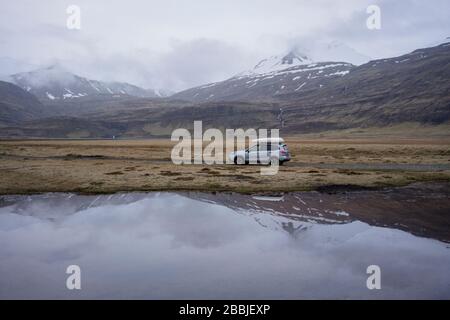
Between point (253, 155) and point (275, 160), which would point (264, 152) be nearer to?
point (253, 155)

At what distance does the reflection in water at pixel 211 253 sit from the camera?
7.84 metres

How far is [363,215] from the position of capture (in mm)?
14562

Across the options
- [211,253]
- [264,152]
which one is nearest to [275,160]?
[264,152]

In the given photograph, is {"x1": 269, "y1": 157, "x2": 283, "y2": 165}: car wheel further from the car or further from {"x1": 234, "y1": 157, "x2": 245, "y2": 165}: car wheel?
{"x1": 234, "y1": 157, "x2": 245, "y2": 165}: car wheel

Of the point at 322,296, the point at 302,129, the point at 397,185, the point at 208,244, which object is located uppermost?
the point at 302,129

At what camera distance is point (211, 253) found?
1014 centimetres

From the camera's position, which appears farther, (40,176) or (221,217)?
(40,176)

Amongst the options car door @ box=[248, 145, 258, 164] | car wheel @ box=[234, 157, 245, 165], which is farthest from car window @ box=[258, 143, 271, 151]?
car wheel @ box=[234, 157, 245, 165]

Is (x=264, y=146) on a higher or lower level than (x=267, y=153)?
higher

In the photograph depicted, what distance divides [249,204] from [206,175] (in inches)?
387

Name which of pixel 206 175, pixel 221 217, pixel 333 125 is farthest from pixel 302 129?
pixel 221 217

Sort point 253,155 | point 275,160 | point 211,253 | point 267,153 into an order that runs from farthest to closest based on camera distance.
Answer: point 253,155, point 267,153, point 275,160, point 211,253

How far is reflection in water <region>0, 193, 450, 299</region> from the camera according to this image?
25.7 feet

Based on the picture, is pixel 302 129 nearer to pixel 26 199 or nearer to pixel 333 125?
pixel 333 125
